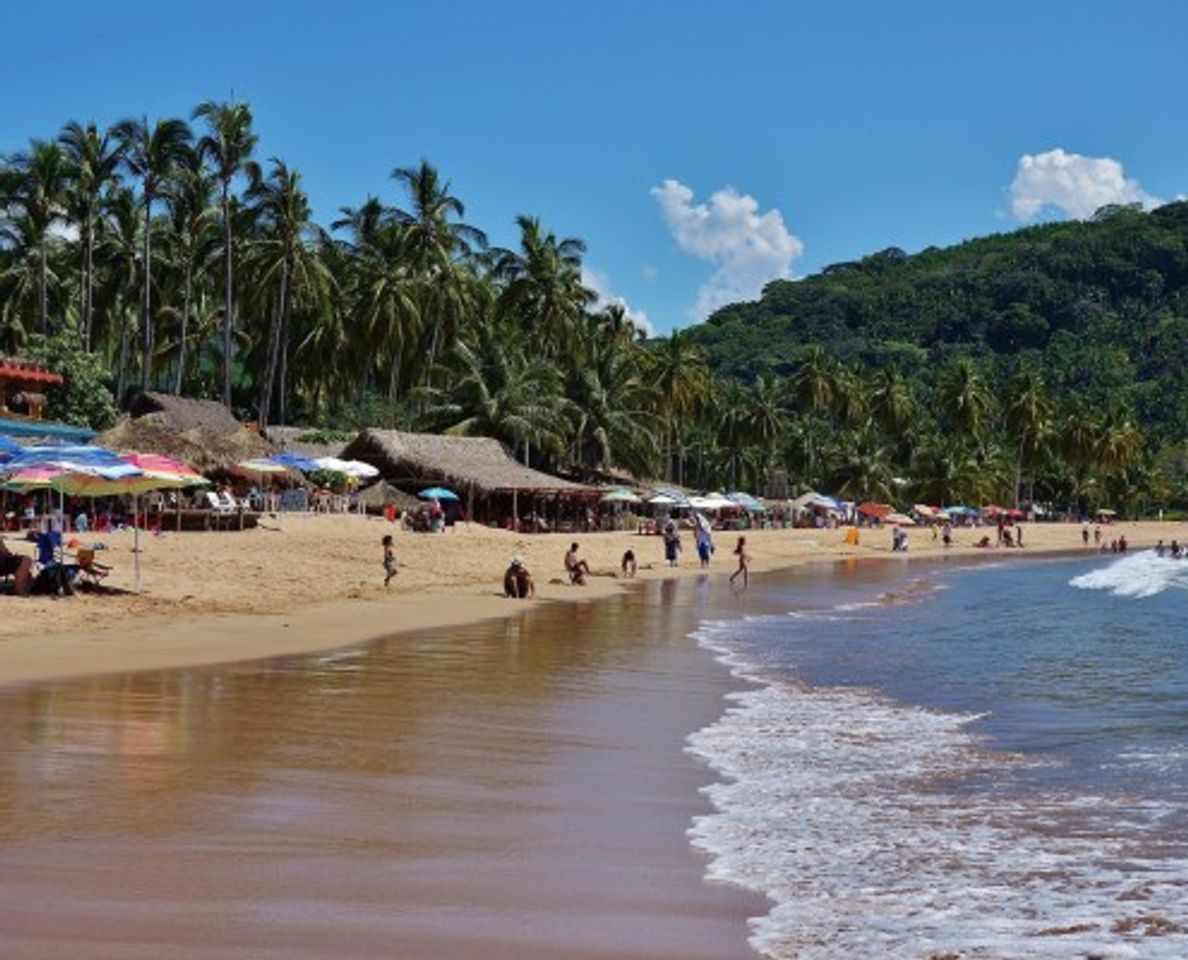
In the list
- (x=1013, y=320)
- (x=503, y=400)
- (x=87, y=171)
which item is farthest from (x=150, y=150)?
(x=1013, y=320)

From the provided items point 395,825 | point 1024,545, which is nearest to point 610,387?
point 1024,545

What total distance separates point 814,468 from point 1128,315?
105 m

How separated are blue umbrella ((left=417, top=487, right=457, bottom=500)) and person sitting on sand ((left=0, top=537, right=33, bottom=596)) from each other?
2358 cm

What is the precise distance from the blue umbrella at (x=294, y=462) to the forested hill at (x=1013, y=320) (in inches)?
4642

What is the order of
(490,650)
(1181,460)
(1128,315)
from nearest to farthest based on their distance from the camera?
(490,650) → (1181,460) → (1128,315)

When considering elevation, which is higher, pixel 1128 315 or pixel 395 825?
pixel 1128 315

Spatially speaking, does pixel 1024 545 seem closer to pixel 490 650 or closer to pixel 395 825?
pixel 490 650

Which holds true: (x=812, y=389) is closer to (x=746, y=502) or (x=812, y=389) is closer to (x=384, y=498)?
(x=746, y=502)

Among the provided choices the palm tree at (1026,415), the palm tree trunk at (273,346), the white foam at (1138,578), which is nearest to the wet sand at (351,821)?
the white foam at (1138,578)

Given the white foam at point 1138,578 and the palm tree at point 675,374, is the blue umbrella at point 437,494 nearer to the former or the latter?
the white foam at point 1138,578

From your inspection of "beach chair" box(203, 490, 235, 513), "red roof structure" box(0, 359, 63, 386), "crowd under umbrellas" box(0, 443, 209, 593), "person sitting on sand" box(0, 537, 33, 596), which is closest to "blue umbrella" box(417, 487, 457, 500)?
"beach chair" box(203, 490, 235, 513)

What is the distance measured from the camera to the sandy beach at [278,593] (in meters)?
15.6

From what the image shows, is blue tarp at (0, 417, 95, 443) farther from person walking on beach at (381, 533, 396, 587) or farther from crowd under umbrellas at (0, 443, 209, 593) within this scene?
crowd under umbrellas at (0, 443, 209, 593)

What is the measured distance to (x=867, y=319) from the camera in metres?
187
